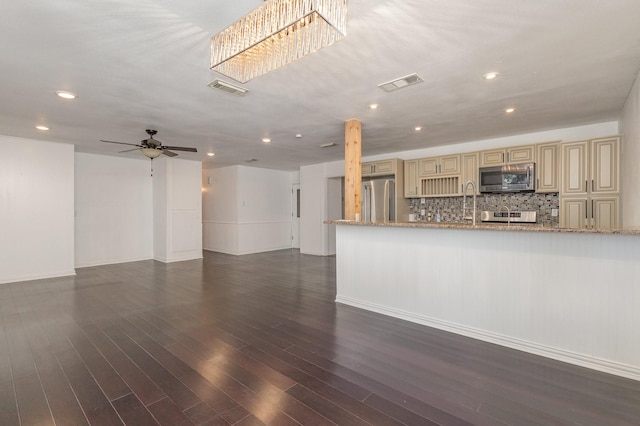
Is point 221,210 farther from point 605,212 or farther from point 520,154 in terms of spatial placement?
point 605,212

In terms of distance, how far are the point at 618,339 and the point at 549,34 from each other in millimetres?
2417

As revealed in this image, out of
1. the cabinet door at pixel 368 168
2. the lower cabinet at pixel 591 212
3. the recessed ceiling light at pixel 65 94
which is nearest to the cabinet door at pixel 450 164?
the cabinet door at pixel 368 168

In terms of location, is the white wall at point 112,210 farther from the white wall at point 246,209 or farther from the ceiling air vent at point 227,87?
the ceiling air vent at point 227,87

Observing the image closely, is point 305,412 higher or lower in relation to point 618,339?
lower

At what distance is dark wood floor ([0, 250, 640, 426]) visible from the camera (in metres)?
1.84

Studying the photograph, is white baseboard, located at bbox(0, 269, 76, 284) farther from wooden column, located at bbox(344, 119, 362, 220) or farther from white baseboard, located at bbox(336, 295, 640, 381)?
white baseboard, located at bbox(336, 295, 640, 381)

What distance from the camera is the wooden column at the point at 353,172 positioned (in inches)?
166

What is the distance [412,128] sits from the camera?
4.76 meters

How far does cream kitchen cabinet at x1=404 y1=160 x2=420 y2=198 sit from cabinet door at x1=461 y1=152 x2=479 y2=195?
3.10 ft

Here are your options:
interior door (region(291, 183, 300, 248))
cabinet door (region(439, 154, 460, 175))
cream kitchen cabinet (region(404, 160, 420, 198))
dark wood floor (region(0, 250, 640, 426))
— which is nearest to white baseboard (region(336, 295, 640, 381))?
dark wood floor (region(0, 250, 640, 426))

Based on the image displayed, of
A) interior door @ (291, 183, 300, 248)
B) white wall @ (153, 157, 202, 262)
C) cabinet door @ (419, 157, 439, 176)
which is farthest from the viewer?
interior door @ (291, 183, 300, 248)

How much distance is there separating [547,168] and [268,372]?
5117 mm

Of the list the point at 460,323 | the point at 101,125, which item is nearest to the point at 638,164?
the point at 460,323

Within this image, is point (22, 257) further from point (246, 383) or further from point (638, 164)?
point (638, 164)
